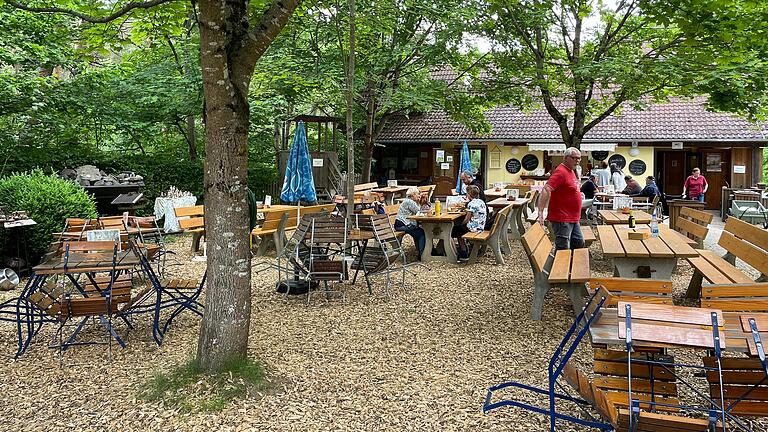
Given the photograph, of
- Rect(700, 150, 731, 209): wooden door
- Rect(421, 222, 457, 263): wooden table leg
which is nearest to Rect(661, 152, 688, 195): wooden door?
Rect(700, 150, 731, 209): wooden door

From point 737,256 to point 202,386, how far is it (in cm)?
A: 548

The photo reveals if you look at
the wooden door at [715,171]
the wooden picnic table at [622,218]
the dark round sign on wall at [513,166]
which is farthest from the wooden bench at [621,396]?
the dark round sign on wall at [513,166]

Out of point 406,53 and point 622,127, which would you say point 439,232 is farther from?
point 622,127

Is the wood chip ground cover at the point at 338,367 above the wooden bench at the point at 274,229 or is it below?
below

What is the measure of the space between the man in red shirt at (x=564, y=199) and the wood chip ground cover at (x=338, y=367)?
2.73 ft

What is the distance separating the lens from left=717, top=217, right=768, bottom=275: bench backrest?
5.85m

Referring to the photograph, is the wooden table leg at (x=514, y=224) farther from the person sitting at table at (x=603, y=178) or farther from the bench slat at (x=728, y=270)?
the person sitting at table at (x=603, y=178)

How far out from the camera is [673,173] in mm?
23250

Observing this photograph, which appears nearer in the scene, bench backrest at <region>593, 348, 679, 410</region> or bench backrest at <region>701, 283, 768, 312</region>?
bench backrest at <region>593, 348, 679, 410</region>

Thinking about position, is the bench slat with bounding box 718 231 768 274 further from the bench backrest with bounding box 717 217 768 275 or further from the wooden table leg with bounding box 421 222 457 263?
the wooden table leg with bounding box 421 222 457 263

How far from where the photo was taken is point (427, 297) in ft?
24.6

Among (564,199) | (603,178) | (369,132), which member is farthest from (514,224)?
(369,132)

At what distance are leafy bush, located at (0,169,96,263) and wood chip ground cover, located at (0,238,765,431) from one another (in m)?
3.13

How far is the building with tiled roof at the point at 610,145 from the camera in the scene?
2136 cm
